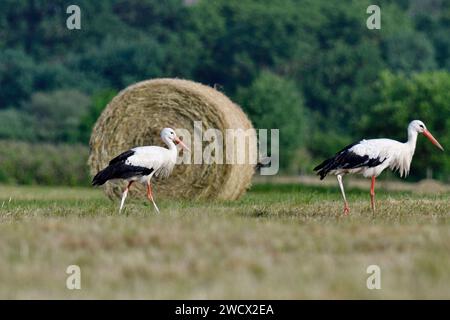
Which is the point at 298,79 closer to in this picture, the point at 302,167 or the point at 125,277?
the point at 302,167

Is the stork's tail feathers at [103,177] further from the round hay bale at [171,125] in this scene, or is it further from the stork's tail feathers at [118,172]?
the round hay bale at [171,125]

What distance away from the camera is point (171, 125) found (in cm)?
2081

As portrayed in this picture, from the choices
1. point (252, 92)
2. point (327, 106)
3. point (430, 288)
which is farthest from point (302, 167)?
point (430, 288)

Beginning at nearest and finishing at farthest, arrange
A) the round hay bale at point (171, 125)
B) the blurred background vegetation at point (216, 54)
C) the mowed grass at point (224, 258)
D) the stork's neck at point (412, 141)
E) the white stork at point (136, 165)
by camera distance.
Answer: the mowed grass at point (224, 258) → the white stork at point (136, 165) → the stork's neck at point (412, 141) → the round hay bale at point (171, 125) → the blurred background vegetation at point (216, 54)

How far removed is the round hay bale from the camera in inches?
796

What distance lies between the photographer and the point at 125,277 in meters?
9.48

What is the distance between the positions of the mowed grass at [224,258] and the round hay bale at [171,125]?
7.36 m

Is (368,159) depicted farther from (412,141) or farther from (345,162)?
(412,141)

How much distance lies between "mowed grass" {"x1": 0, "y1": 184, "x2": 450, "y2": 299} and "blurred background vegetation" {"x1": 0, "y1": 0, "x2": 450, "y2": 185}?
38.9 metres

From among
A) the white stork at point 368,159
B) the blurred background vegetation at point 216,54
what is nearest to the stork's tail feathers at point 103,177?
the white stork at point 368,159

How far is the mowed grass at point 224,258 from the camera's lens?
901cm

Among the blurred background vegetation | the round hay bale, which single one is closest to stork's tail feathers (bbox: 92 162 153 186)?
the round hay bale

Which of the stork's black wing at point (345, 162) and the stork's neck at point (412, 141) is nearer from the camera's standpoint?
the stork's black wing at point (345, 162)
